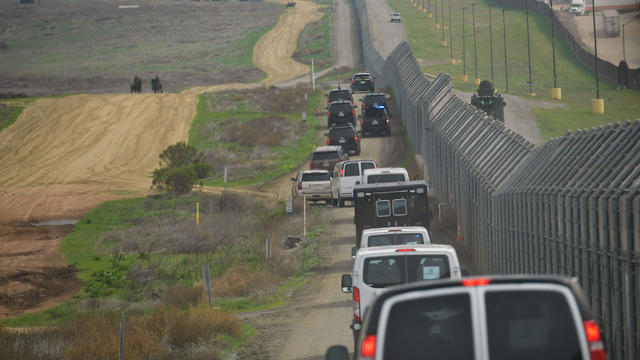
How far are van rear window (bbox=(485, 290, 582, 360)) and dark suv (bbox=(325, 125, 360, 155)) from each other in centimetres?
4266

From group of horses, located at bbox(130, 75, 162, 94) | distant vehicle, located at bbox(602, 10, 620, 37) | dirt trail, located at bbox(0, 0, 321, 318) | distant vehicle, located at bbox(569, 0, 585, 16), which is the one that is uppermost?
distant vehicle, located at bbox(569, 0, 585, 16)

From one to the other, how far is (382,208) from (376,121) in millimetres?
29175

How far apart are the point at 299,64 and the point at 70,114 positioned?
160 feet

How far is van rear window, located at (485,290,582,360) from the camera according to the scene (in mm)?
6293

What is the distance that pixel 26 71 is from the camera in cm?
12394

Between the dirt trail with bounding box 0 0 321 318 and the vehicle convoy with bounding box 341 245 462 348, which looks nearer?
the vehicle convoy with bounding box 341 245 462 348

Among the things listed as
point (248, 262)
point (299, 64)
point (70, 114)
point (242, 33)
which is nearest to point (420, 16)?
point (242, 33)

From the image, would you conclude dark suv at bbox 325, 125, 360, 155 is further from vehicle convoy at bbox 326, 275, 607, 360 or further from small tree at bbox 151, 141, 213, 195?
vehicle convoy at bbox 326, 275, 607, 360

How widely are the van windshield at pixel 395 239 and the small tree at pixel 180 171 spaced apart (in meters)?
29.4

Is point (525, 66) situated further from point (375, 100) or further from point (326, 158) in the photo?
point (326, 158)

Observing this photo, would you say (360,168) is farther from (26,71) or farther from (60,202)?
(26,71)

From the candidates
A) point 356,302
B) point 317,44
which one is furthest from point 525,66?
point 356,302

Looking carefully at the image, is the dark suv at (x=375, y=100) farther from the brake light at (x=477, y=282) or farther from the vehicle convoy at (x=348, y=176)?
the brake light at (x=477, y=282)

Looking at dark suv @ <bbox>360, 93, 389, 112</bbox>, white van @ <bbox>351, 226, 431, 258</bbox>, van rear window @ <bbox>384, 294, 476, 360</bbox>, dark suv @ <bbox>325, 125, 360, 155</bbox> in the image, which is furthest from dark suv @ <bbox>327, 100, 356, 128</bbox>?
van rear window @ <bbox>384, 294, 476, 360</bbox>
